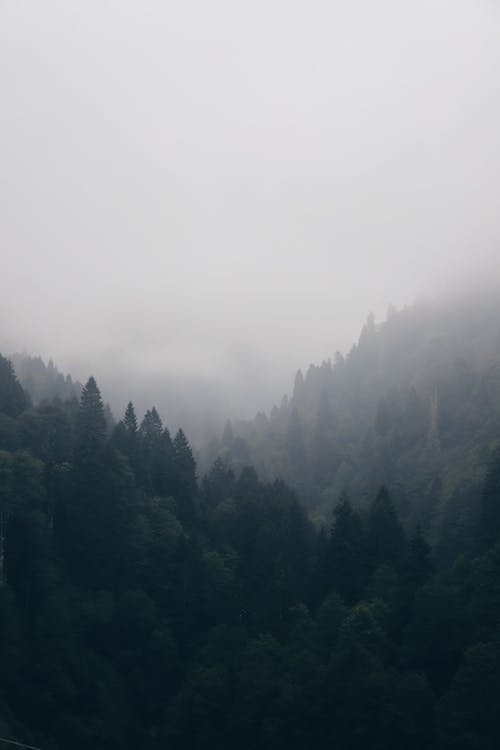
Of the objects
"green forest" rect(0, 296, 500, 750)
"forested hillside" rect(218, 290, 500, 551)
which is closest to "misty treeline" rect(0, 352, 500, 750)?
"green forest" rect(0, 296, 500, 750)

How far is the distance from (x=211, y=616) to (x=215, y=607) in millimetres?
774

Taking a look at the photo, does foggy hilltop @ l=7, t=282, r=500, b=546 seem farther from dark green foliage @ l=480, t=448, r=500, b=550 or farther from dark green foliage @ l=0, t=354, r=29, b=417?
dark green foliage @ l=0, t=354, r=29, b=417

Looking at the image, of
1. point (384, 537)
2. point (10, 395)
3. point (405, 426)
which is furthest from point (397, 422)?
point (10, 395)

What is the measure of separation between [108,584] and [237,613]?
10.5 meters

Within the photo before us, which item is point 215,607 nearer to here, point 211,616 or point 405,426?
point 211,616

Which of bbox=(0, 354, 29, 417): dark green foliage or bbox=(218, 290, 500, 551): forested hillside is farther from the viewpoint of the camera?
bbox=(218, 290, 500, 551): forested hillside

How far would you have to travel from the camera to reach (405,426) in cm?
12975

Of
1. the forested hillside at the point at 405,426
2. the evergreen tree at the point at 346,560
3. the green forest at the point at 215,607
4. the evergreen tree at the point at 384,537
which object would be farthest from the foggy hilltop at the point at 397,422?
the evergreen tree at the point at 346,560

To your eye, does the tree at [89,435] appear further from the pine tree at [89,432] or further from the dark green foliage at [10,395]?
the dark green foliage at [10,395]

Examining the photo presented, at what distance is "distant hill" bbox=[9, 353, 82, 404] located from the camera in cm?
12212

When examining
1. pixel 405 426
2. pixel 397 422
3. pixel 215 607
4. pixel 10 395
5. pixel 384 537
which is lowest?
pixel 215 607

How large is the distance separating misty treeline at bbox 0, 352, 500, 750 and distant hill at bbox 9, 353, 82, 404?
4295 centimetres

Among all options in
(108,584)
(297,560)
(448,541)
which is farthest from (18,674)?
(448,541)

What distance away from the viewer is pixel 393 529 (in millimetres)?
70812
